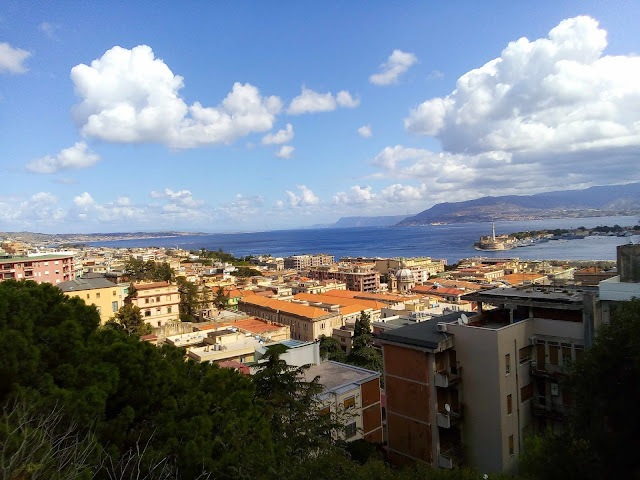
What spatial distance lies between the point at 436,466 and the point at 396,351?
255 cm

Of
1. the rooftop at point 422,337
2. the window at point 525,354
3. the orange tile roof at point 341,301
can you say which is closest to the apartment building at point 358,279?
the orange tile roof at point 341,301

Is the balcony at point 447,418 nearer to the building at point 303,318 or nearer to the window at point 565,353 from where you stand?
the window at point 565,353

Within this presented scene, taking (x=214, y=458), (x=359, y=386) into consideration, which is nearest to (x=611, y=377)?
(x=214, y=458)

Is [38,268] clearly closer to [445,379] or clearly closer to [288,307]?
[288,307]

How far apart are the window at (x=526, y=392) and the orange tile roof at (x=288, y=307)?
20.5 m

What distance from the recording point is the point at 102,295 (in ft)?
84.5

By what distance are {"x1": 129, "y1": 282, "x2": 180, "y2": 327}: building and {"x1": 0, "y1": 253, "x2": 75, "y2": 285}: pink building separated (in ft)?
37.2

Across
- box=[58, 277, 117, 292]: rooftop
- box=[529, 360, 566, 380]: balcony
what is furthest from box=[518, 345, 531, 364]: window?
box=[58, 277, 117, 292]: rooftop

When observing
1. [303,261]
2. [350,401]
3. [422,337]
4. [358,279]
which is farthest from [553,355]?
[303,261]

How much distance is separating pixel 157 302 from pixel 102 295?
136 inches

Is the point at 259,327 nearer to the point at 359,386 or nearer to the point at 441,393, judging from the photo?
the point at 359,386

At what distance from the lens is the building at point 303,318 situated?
29.4m

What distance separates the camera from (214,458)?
5602 mm

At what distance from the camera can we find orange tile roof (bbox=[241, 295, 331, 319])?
30245 millimetres
